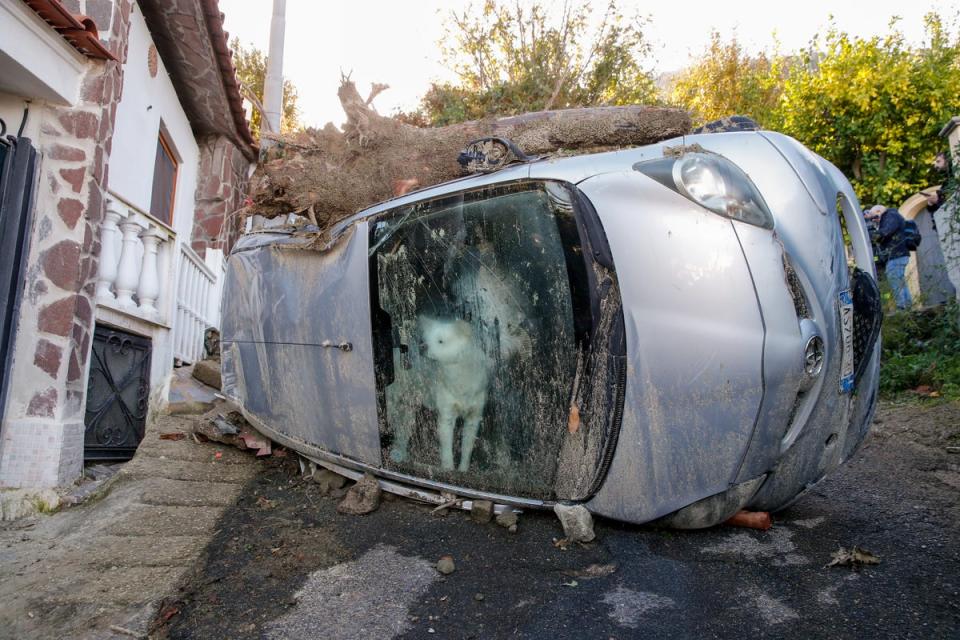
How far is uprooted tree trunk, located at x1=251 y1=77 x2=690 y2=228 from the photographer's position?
115 inches

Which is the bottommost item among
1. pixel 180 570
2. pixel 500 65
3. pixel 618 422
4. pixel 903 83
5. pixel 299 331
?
pixel 180 570

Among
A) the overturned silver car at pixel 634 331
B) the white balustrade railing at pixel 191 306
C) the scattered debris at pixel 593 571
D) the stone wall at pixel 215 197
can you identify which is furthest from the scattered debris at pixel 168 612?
the stone wall at pixel 215 197

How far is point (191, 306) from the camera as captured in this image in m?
5.80

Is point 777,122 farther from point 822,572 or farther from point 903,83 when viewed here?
point 822,572

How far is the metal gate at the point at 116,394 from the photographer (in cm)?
416

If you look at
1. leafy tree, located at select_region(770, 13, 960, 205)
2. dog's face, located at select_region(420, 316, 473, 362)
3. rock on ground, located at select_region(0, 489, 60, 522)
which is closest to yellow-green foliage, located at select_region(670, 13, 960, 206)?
Answer: leafy tree, located at select_region(770, 13, 960, 205)

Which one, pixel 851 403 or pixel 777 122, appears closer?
pixel 851 403

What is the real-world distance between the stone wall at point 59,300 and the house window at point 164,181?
8.61 feet

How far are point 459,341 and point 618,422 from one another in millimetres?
689

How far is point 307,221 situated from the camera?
3.53m

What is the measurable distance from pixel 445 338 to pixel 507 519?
0.72 metres

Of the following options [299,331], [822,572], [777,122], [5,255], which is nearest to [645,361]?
[822,572]

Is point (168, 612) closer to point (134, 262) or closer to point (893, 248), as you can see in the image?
point (134, 262)

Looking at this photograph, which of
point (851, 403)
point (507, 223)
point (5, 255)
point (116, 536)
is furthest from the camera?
point (5, 255)
